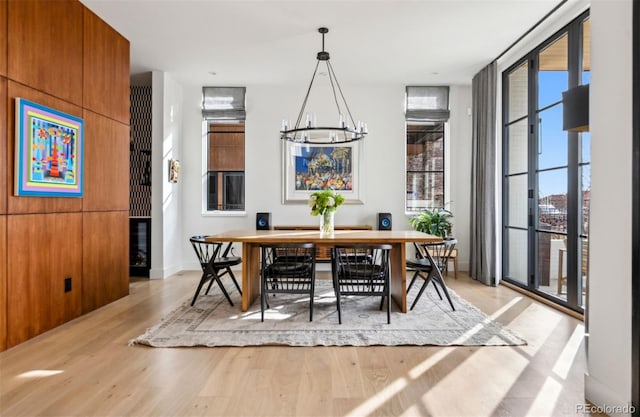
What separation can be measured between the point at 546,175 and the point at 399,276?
80.3 inches

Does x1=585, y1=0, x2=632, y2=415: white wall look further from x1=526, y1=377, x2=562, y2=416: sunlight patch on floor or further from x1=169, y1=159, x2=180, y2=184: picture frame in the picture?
x1=169, y1=159, x2=180, y2=184: picture frame

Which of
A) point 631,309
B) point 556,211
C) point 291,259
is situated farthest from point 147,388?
point 556,211

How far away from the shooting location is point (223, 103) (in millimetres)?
6129

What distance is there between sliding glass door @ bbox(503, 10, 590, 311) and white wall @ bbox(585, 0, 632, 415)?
5.97ft

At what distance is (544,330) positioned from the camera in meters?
3.18

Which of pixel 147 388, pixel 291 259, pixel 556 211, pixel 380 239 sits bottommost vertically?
pixel 147 388

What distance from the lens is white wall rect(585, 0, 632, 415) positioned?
5.93 ft

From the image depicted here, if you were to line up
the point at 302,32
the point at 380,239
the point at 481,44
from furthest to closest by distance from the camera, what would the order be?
the point at 481,44
the point at 302,32
the point at 380,239

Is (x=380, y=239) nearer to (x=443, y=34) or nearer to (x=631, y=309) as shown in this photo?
(x=631, y=309)

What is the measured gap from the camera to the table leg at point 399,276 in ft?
11.9

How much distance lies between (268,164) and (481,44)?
135 inches

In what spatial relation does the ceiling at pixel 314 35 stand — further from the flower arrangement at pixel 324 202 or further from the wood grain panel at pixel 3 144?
the flower arrangement at pixel 324 202

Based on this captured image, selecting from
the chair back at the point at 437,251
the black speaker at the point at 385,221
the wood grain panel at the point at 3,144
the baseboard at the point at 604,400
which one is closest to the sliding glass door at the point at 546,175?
the chair back at the point at 437,251

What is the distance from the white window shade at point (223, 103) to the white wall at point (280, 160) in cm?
11
